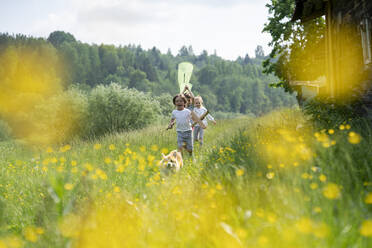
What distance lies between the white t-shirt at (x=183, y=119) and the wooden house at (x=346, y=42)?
4281 mm

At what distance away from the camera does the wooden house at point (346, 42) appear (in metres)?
6.93

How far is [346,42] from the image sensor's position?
25.8 feet

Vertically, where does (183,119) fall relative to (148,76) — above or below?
below

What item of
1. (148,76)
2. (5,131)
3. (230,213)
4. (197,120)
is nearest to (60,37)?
(148,76)

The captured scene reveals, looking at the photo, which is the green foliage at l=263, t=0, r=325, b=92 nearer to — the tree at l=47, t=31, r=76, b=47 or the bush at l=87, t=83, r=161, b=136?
the bush at l=87, t=83, r=161, b=136

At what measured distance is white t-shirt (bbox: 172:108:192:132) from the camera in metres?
6.82

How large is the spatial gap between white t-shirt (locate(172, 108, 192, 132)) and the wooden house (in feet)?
14.0

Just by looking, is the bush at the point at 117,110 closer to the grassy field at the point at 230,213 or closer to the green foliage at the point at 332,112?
the green foliage at the point at 332,112

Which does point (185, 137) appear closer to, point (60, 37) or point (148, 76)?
point (148, 76)

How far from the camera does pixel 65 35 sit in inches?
4377

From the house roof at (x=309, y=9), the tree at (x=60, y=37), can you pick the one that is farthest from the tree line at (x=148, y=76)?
the house roof at (x=309, y=9)

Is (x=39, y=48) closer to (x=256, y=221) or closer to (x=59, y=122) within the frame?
(x=59, y=122)

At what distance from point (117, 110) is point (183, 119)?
707 inches

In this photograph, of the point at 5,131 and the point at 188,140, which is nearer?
the point at 188,140
